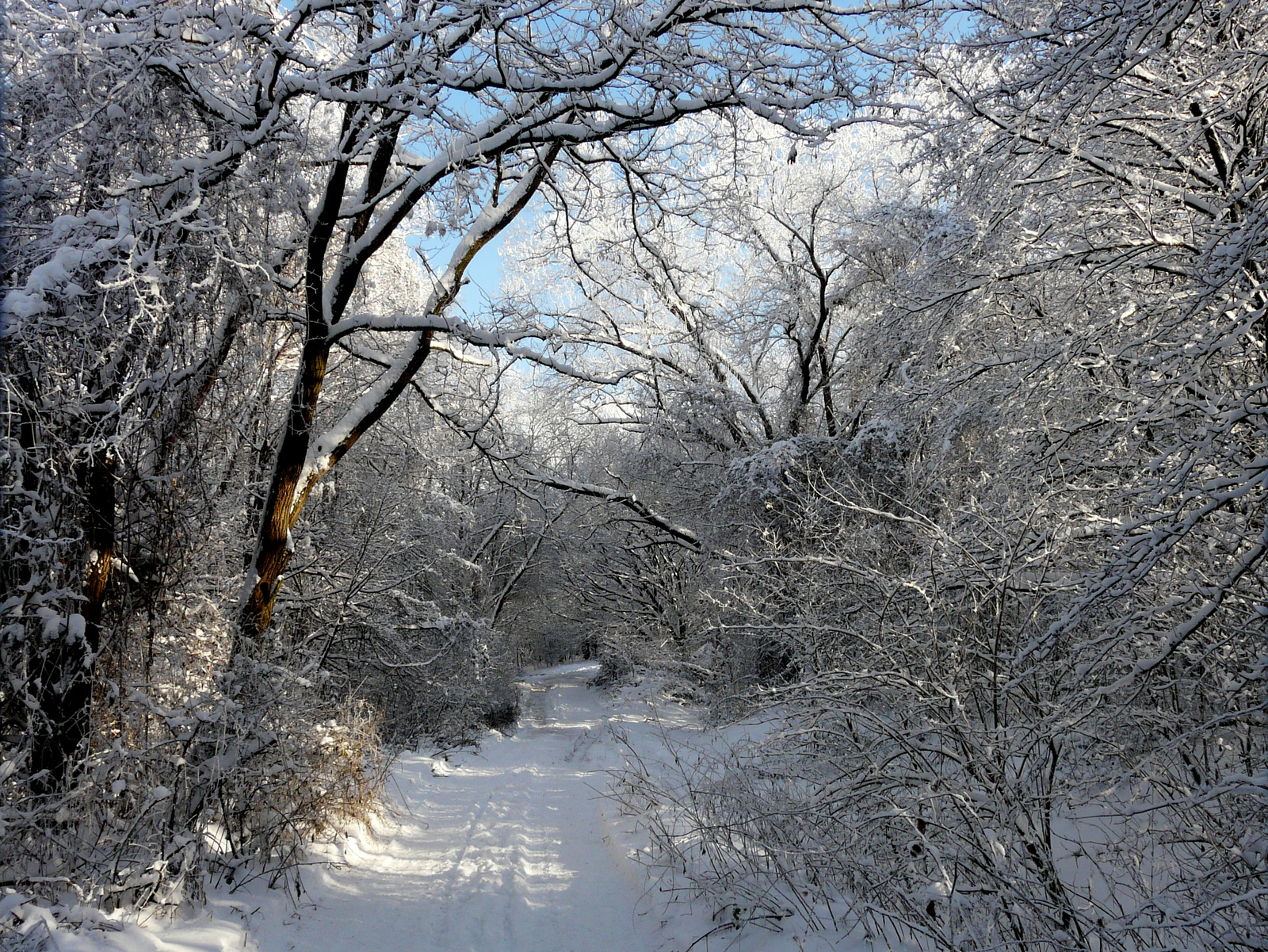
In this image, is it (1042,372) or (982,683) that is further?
(1042,372)

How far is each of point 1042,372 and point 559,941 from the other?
491 cm

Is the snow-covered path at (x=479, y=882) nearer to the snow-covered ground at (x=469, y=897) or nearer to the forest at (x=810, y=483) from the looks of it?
the snow-covered ground at (x=469, y=897)

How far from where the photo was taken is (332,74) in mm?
4109

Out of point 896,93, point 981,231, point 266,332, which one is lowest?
point 266,332

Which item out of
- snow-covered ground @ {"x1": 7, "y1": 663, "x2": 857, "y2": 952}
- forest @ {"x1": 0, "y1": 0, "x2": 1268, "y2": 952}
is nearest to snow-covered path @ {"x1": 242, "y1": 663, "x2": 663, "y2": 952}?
snow-covered ground @ {"x1": 7, "y1": 663, "x2": 857, "y2": 952}

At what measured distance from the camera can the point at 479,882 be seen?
16.3 feet

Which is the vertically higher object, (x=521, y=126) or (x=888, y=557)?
(x=521, y=126)

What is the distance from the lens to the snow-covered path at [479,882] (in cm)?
403

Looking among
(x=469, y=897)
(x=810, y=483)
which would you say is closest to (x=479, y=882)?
(x=469, y=897)

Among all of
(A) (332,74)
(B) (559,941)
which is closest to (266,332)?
(A) (332,74)

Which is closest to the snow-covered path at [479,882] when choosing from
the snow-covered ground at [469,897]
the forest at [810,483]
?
the snow-covered ground at [469,897]

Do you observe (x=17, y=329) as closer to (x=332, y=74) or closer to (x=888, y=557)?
(x=332, y=74)

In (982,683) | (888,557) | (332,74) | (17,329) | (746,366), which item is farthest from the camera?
(746,366)

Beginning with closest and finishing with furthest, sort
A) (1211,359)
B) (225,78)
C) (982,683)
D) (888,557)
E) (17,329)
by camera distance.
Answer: (17,329) → (982,683) → (1211,359) → (225,78) → (888,557)
